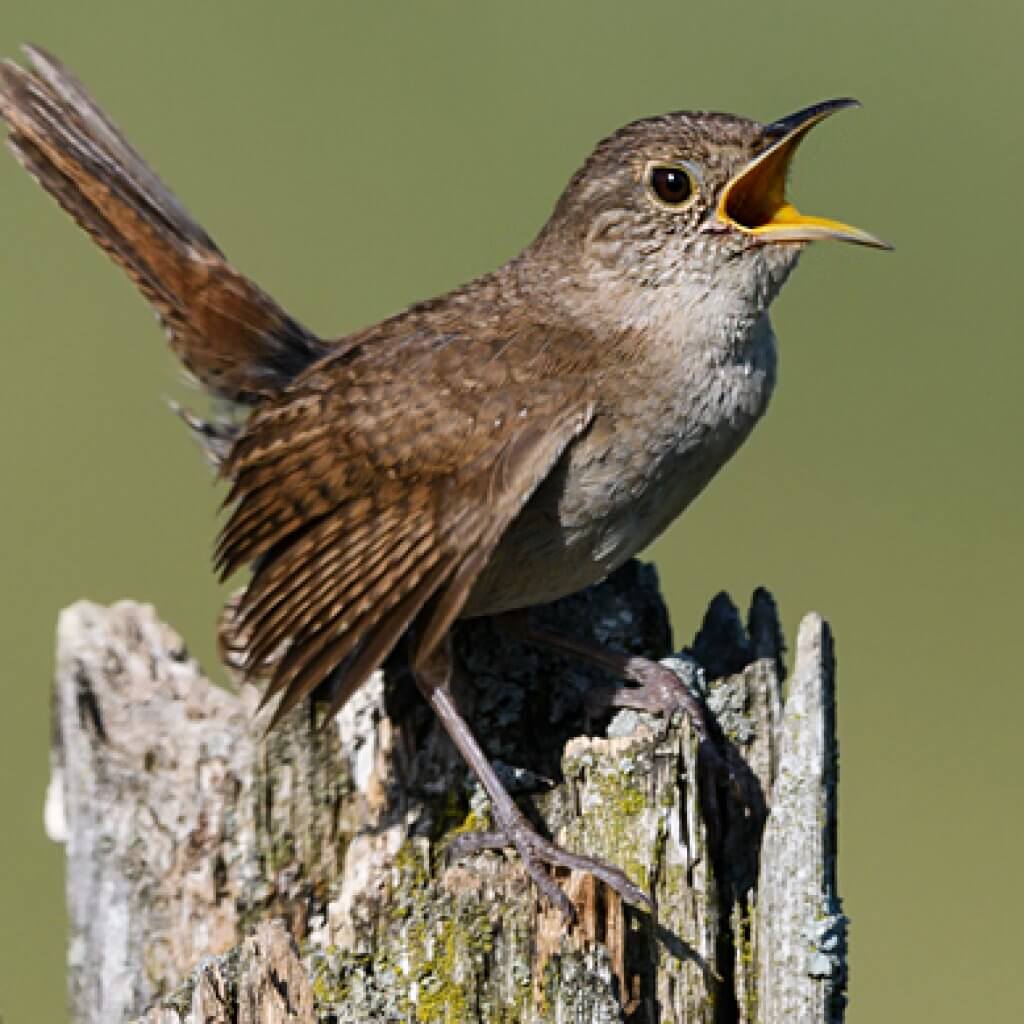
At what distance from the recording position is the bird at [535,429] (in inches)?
177

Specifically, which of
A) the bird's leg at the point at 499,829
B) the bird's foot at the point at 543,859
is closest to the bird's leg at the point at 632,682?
the bird's leg at the point at 499,829

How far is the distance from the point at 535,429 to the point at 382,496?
41 cm

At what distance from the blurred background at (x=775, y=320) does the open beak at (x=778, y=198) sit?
1.86m

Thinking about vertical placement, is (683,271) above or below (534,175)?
below

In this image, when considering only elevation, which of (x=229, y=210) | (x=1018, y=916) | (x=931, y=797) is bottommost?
(x=1018, y=916)

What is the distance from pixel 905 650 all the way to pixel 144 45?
644cm

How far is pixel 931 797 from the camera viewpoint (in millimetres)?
7898

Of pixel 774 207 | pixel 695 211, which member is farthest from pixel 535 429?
pixel 774 207

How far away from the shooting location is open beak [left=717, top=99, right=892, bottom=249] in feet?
14.5

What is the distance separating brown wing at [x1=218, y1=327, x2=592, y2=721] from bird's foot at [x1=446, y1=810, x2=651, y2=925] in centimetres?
46

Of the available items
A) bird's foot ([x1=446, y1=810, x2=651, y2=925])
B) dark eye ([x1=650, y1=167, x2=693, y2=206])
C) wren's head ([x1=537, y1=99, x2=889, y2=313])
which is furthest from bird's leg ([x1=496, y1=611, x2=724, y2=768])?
dark eye ([x1=650, y1=167, x2=693, y2=206])

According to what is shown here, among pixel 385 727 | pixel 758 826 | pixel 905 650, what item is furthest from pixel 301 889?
pixel 905 650

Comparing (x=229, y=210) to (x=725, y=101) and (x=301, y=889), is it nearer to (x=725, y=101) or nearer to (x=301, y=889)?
(x=725, y=101)

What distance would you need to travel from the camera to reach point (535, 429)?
4562 mm
